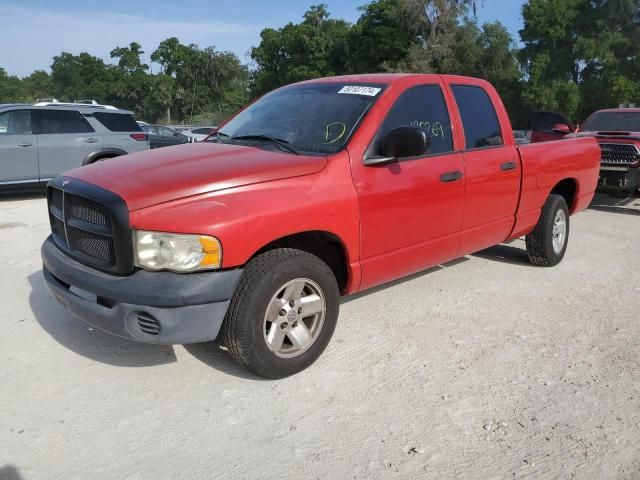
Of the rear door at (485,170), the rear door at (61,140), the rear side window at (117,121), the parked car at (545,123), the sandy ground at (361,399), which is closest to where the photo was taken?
the sandy ground at (361,399)

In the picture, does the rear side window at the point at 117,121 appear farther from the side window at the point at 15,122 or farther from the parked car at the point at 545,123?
the parked car at the point at 545,123

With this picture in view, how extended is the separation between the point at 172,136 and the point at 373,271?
20.1 m

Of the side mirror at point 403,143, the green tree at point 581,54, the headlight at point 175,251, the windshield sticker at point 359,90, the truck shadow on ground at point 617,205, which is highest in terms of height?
the green tree at point 581,54

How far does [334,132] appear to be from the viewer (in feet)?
12.4

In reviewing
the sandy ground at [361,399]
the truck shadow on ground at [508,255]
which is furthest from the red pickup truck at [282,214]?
the truck shadow on ground at [508,255]

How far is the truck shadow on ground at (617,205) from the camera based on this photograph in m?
9.50

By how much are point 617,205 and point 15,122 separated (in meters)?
10.8

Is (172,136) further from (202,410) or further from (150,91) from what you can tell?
(150,91)

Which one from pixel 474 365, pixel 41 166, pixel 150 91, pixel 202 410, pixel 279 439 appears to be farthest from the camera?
pixel 150 91

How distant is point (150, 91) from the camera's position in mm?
70625

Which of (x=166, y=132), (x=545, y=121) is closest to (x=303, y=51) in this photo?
(x=166, y=132)

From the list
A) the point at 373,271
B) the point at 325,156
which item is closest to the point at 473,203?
the point at 373,271

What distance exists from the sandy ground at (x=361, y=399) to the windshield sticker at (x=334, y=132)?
1.41 meters

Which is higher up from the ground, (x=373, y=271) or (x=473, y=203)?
(x=473, y=203)
